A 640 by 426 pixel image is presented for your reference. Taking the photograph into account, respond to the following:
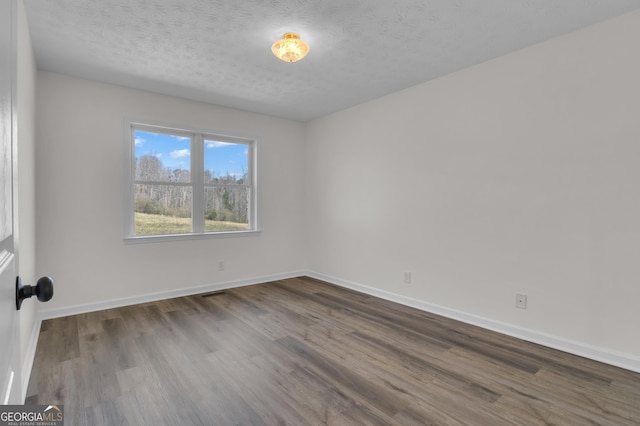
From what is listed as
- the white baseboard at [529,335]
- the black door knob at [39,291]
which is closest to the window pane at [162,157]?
the white baseboard at [529,335]

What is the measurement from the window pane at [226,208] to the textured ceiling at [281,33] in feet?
4.84

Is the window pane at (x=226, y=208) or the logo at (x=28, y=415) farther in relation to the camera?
the window pane at (x=226, y=208)

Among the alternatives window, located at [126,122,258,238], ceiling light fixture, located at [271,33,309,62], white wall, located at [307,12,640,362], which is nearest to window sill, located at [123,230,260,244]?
window, located at [126,122,258,238]

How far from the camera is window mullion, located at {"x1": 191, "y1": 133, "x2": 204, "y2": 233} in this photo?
4.34 meters

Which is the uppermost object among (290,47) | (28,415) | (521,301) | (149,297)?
(290,47)

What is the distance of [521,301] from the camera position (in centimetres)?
289

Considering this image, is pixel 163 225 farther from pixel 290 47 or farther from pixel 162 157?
pixel 290 47

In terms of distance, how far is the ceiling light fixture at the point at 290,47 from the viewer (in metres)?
2.56

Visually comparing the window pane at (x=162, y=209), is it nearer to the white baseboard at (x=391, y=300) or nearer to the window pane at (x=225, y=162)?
the window pane at (x=225, y=162)

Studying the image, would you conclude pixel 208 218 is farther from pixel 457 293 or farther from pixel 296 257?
pixel 457 293

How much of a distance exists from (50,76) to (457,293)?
15.6 feet

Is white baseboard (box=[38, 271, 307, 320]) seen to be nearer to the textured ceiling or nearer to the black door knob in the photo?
the textured ceiling

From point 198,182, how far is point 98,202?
117cm

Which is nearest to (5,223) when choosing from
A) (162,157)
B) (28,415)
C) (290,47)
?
(28,415)
